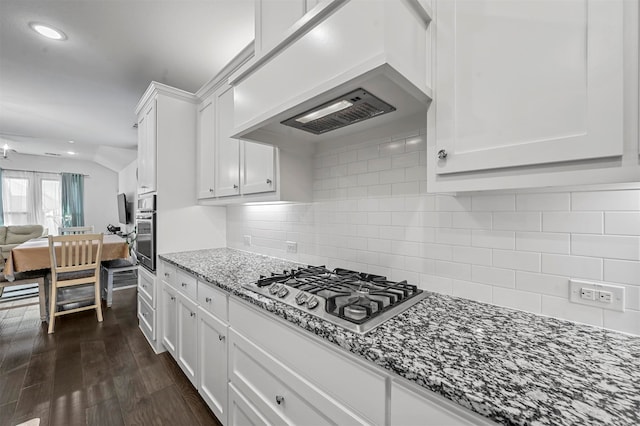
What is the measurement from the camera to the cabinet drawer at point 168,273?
221cm

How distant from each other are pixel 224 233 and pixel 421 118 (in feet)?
7.54

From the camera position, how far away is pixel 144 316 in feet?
9.12

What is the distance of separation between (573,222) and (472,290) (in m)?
0.45

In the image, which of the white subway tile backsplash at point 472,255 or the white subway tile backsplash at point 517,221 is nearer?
the white subway tile backsplash at point 517,221

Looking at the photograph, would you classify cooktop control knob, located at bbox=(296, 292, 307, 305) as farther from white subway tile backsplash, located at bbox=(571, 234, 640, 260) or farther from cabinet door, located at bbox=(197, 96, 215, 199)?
cabinet door, located at bbox=(197, 96, 215, 199)

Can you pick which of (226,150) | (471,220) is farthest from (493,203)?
(226,150)

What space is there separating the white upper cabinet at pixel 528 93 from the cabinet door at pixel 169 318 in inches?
84.8

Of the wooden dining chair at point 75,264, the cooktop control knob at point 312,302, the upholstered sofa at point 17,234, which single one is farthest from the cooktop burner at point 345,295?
the upholstered sofa at point 17,234

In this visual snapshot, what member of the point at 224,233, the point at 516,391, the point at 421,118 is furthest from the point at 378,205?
the point at 224,233

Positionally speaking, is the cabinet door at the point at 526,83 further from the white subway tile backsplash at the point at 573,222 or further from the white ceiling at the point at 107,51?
the white ceiling at the point at 107,51

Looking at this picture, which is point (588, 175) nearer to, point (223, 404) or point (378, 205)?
point (378, 205)

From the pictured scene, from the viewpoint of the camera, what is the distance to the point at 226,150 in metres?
2.23

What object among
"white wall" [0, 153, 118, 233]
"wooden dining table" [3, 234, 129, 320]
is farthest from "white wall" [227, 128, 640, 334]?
"white wall" [0, 153, 118, 233]

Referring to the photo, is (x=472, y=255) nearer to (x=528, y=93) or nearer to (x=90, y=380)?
(x=528, y=93)
